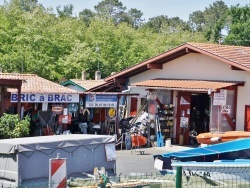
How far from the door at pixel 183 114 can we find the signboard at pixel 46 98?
5.07 meters

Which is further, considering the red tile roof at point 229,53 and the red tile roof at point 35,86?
the red tile roof at point 229,53

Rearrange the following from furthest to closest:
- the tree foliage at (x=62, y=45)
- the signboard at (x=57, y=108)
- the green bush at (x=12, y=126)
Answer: the tree foliage at (x=62, y=45)
the signboard at (x=57, y=108)
the green bush at (x=12, y=126)

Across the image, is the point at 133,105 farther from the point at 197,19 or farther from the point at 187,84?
the point at 197,19

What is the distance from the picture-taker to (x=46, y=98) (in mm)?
23750

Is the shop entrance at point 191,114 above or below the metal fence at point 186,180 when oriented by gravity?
above

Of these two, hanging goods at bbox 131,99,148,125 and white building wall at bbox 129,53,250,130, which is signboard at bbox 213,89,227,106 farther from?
hanging goods at bbox 131,99,148,125

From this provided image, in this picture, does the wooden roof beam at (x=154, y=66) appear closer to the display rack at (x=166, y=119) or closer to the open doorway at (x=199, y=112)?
the open doorway at (x=199, y=112)

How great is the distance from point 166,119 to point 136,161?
18.3 feet

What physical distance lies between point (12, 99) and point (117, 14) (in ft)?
355

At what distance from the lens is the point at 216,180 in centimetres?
1082

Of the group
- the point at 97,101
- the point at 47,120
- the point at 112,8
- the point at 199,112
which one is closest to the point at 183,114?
the point at 199,112

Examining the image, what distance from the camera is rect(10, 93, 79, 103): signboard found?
76.4 feet

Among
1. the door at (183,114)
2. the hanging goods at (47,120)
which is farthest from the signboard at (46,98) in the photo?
the door at (183,114)

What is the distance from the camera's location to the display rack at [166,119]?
26.6 m
